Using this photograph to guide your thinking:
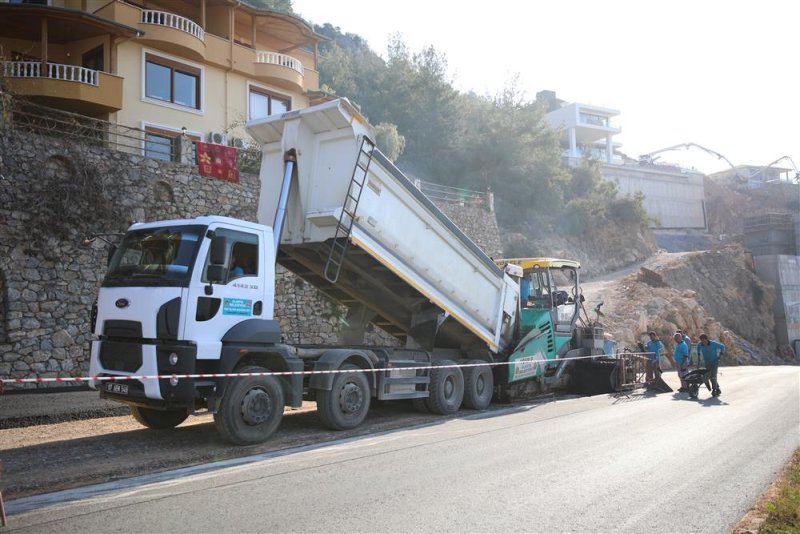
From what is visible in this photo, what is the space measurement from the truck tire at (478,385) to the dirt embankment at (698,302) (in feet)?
42.0

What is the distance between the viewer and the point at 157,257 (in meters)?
7.41

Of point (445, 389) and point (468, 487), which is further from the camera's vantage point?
point (445, 389)

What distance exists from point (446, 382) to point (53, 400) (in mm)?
7442

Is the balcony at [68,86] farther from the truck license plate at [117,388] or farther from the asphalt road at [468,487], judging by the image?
the asphalt road at [468,487]

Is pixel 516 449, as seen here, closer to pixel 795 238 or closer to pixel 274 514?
pixel 274 514

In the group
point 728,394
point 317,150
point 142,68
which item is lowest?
point 728,394

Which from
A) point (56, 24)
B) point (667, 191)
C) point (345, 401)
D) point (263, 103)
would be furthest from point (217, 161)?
point (667, 191)

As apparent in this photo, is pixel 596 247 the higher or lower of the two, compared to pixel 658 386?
higher

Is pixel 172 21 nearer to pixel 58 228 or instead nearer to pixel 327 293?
pixel 58 228

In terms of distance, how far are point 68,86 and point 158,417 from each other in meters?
15.1

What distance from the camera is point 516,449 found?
294 inches

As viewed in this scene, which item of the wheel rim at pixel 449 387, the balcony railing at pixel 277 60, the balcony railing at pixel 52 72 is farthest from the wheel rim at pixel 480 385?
the balcony railing at pixel 277 60

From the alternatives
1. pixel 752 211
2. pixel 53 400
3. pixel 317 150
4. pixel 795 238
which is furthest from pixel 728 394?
pixel 752 211

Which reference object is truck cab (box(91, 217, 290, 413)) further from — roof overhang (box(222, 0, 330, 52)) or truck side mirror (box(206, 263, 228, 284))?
roof overhang (box(222, 0, 330, 52))
